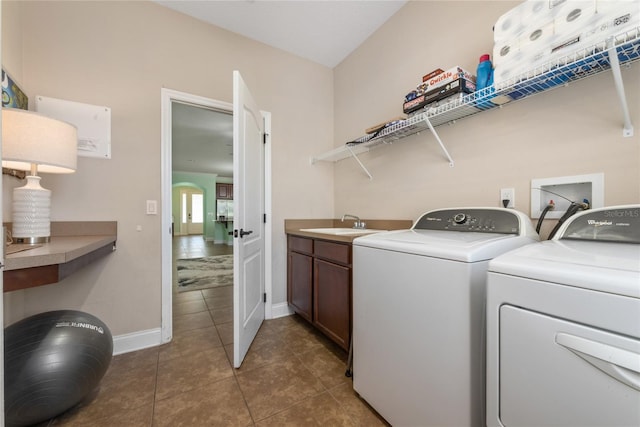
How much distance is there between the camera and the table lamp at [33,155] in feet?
3.87

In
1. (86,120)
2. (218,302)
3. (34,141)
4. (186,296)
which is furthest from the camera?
(186,296)

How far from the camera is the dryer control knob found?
137 centimetres

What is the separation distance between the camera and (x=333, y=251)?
178 cm

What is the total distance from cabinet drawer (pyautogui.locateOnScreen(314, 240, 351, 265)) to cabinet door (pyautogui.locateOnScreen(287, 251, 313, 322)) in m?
0.18

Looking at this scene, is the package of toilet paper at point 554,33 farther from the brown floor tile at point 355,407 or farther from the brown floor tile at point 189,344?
the brown floor tile at point 189,344

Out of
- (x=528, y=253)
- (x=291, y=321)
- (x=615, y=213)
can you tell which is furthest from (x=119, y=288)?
(x=615, y=213)

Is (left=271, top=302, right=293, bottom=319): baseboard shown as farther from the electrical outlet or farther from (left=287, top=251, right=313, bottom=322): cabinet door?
the electrical outlet

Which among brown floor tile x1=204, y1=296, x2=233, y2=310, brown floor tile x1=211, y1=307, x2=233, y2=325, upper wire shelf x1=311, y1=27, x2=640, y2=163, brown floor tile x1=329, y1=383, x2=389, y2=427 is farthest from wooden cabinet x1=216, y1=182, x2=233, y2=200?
brown floor tile x1=329, y1=383, x2=389, y2=427

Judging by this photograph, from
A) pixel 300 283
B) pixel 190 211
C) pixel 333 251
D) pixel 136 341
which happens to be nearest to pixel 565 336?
pixel 333 251

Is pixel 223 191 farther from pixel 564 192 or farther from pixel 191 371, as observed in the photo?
pixel 564 192

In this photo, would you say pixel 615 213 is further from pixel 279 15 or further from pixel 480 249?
pixel 279 15

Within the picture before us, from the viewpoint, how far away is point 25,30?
1.62 meters

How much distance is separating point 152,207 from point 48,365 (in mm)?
1124

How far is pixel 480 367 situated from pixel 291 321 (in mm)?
1834
